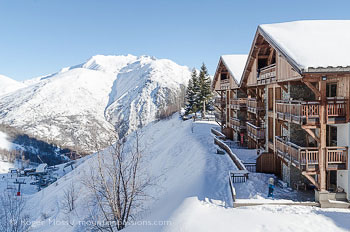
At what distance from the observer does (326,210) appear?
1373 cm

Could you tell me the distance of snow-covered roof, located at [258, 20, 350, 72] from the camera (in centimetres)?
1350

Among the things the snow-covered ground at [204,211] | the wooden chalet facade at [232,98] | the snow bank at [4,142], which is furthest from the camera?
the snow bank at [4,142]

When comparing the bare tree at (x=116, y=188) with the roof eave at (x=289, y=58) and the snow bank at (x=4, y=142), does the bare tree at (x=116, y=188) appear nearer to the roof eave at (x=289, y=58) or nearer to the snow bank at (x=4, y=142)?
the roof eave at (x=289, y=58)

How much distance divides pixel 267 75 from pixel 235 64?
12.9 metres

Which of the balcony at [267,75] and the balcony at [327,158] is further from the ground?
the balcony at [267,75]

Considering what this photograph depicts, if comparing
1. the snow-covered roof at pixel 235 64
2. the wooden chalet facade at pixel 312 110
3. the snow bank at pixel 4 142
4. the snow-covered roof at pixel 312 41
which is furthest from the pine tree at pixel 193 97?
the snow bank at pixel 4 142

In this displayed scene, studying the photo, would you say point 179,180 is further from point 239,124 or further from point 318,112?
point 318,112

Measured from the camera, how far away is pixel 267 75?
21.5 meters

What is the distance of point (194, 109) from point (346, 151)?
4475 centimetres

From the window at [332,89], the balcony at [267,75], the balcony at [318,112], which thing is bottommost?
the balcony at [318,112]

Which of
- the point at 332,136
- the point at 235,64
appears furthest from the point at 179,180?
the point at 235,64

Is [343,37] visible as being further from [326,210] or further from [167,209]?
[167,209]

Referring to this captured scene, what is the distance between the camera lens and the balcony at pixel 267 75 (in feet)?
65.9

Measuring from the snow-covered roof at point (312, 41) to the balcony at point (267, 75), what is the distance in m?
3.17
